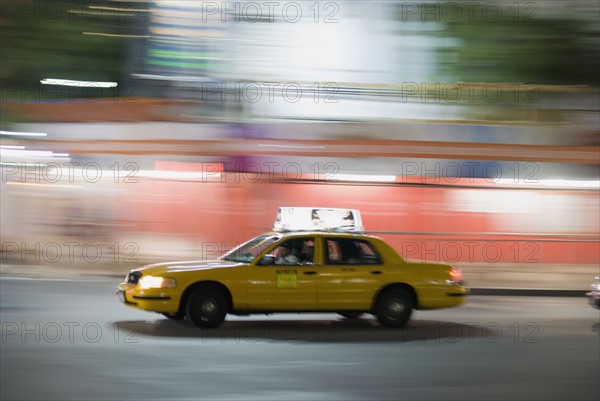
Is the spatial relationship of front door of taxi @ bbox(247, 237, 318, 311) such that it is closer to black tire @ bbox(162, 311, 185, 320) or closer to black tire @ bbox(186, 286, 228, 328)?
black tire @ bbox(186, 286, 228, 328)

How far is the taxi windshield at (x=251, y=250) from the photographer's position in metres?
11.6

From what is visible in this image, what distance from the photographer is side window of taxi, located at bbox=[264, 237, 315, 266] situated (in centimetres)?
1157

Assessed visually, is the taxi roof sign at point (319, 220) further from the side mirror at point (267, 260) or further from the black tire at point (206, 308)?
the black tire at point (206, 308)

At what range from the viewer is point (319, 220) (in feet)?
48.4

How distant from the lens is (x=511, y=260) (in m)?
19.9

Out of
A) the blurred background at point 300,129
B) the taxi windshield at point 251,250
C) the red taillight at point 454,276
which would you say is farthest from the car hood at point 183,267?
the blurred background at point 300,129

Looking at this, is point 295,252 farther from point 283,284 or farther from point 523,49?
point 523,49

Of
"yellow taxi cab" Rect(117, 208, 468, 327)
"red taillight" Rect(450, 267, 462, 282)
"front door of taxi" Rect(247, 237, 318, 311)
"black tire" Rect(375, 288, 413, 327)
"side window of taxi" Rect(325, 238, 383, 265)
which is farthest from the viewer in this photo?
"red taillight" Rect(450, 267, 462, 282)

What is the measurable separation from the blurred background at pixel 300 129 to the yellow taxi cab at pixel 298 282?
Result: 280 inches

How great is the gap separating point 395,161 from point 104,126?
6889 millimetres

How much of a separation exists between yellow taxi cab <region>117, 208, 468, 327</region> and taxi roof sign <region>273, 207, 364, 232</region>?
2.71m

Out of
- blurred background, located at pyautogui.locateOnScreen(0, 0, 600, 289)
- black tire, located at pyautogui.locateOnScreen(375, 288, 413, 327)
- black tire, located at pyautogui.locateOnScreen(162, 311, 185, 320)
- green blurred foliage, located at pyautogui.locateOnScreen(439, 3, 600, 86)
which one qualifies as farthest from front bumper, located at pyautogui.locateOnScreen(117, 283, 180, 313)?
green blurred foliage, located at pyautogui.locateOnScreen(439, 3, 600, 86)

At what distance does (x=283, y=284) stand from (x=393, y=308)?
1722mm

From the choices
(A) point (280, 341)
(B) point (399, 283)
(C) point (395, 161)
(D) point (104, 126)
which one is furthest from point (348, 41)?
(A) point (280, 341)
